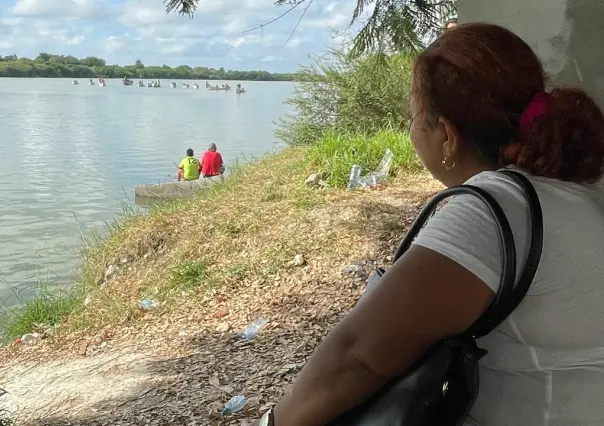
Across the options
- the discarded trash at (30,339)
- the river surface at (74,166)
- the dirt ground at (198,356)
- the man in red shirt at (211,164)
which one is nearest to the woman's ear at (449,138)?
the dirt ground at (198,356)

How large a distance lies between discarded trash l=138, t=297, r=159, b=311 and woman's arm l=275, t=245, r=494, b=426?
5240mm

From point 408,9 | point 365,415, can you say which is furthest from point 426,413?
point 408,9

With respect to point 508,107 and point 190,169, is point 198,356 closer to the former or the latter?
point 508,107

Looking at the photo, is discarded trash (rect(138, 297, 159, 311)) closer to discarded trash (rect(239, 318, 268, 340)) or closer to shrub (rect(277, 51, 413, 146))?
discarded trash (rect(239, 318, 268, 340))

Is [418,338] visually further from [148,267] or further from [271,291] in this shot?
[148,267]

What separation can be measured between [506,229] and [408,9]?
4.41m

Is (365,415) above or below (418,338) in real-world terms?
below

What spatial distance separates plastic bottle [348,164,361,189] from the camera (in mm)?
8561

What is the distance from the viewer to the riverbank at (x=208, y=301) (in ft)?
13.4

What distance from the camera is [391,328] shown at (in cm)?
109

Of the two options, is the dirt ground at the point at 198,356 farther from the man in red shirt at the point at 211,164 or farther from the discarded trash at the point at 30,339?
the man in red shirt at the point at 211,164

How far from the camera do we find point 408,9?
519cm

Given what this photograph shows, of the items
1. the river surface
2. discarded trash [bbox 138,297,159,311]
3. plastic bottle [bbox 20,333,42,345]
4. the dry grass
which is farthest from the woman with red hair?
the river surface

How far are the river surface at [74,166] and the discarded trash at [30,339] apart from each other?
264 cm
